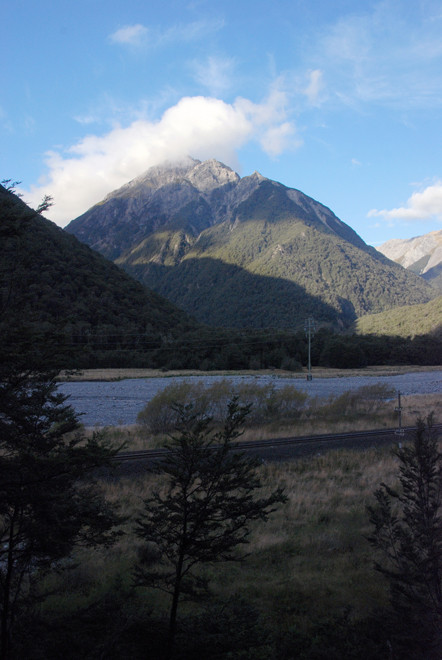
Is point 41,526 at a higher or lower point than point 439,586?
higher

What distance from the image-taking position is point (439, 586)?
600cm

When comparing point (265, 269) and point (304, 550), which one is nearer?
point (304, 550)

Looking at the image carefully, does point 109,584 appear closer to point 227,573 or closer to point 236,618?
point 227,573

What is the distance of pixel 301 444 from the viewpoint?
Result: 18750mm

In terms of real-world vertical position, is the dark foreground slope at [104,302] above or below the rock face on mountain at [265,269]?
below

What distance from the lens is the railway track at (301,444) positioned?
634 inches

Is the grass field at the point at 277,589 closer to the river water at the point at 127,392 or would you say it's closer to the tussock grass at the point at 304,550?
the tussock grass at the point at 304,550

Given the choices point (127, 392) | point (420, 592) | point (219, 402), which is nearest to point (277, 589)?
point (420, 592)

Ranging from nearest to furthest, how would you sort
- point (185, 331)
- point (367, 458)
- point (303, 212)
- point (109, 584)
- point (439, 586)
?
point (439, 586) < point (109, 584) < point (367, 458) < point (185, 331) < point (303, 212)

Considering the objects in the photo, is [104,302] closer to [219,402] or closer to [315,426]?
[219,402]

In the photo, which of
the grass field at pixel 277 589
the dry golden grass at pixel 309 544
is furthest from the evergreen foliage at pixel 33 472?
the dry golden grass at pixel 309 544

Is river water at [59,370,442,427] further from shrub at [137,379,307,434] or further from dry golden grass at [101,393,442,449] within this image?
dry golden grass at [101,393,442,449]

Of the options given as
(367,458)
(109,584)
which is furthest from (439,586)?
(367,458)

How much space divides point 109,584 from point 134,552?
1774 millimetres
